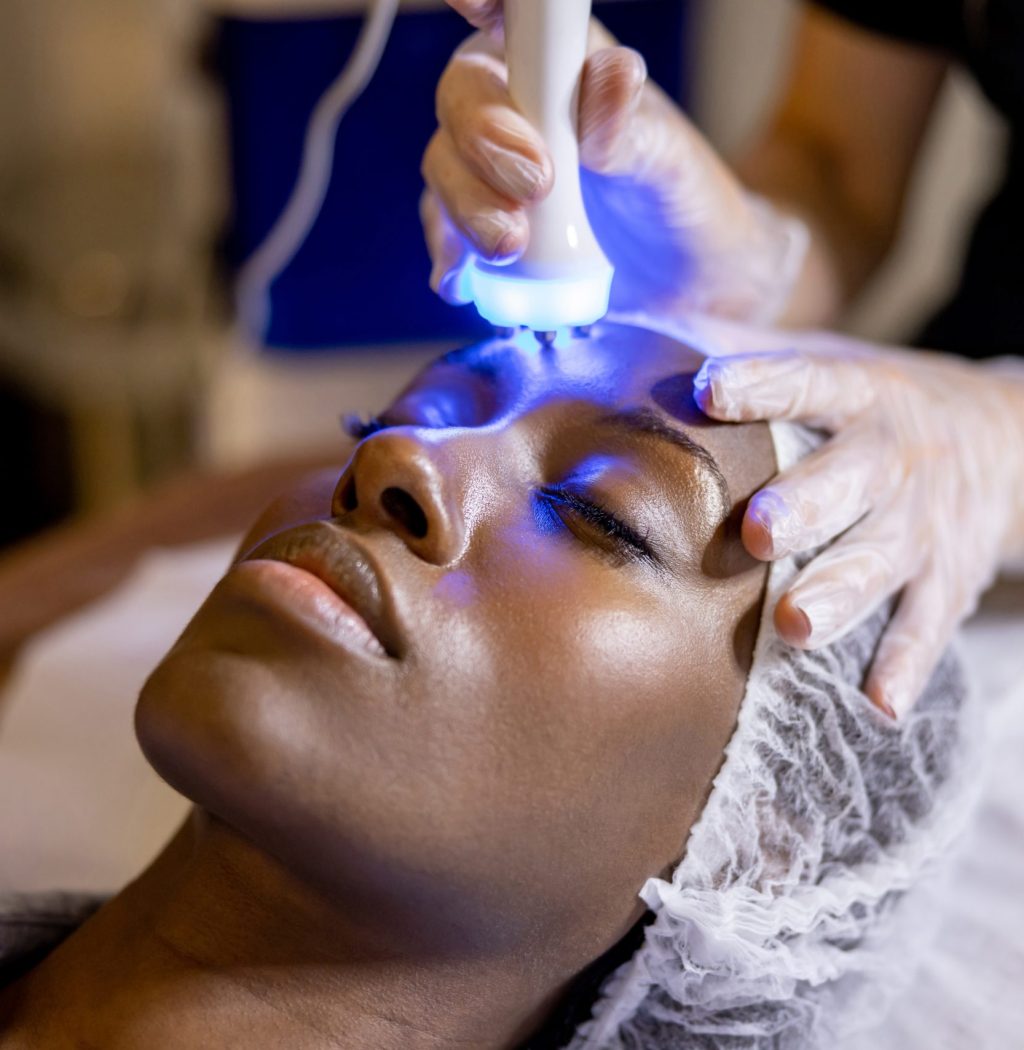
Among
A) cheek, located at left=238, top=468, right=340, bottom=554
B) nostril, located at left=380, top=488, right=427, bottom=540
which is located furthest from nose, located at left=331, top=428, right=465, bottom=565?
cheek, located at left=238, top=468, right=340, bottom=554

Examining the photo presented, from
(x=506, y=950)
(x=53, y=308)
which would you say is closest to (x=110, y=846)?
(x=506, y=950)

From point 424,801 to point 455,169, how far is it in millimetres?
506

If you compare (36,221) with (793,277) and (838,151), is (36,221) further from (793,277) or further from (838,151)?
(793,277)

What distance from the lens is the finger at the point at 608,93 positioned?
0.91 meters

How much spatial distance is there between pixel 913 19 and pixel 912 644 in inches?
39.7

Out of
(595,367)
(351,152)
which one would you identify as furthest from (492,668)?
(351,152)

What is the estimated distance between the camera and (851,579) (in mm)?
982

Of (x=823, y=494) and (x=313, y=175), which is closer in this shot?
(x=823, y=494)

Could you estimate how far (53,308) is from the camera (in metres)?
3.05

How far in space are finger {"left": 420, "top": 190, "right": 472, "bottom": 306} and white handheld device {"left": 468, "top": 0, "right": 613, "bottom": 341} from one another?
97 mm

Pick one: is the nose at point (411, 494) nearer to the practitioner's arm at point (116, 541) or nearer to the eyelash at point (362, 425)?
the eyelash at point (362, 425)

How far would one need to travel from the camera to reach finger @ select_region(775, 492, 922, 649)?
943mm

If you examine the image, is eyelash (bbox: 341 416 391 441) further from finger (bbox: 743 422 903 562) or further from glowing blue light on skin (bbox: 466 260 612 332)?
finger (bbox: 743 422 903 562)

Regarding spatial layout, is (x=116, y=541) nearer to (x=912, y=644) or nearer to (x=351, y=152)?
(x=351, y=152)
